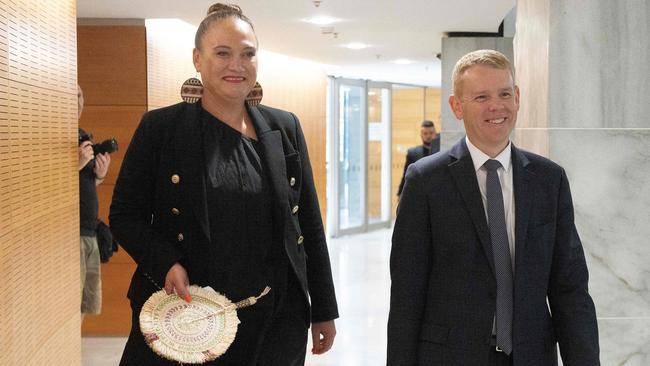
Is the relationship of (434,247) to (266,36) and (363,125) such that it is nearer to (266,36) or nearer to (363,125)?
(266,36)

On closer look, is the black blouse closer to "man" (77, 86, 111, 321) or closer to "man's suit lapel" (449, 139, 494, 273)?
"man's suit lapel" (449, 139, 494, 273)

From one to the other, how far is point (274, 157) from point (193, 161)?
0.22m

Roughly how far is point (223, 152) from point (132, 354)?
573 millimetres

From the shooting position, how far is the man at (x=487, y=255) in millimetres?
2412

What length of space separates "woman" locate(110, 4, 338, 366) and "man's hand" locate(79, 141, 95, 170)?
2.84 meters

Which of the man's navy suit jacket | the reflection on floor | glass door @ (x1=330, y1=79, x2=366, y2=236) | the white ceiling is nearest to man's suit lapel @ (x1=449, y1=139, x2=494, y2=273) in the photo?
the man's navy suit jacket

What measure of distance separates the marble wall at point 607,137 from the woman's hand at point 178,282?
200cm

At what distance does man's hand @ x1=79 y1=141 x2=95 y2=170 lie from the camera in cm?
516

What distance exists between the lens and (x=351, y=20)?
8703 mm

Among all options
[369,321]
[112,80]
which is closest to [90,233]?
[112,80]

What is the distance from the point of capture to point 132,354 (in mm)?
2354

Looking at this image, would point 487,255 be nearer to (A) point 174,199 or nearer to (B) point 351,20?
(A) point 174,199

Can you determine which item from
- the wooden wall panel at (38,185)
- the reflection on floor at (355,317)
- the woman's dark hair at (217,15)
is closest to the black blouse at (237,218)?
the woman's dark hair at (217,15)

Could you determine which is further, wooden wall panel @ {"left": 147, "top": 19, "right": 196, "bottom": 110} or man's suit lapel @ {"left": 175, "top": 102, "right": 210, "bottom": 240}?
wooden wall panel @ {"left": 147, "top": 19, "right": 196, "bottom": 110}
